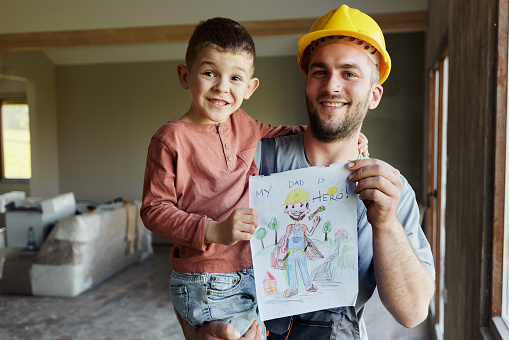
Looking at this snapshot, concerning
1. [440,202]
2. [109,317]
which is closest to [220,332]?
[440,202]

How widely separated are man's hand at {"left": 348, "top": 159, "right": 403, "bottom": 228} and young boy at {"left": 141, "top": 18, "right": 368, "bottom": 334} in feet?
0.91

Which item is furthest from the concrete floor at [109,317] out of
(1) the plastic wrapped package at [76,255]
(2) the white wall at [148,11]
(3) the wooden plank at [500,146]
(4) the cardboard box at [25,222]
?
(2) the white wall at [148,11]

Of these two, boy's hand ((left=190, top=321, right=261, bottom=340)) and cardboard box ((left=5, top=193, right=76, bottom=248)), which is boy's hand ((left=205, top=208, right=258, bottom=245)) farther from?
cardboard box ((left=5, top=193, right=76, bottom=248))

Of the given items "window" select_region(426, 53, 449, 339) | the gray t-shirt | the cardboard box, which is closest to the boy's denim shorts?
the gray t-shirt

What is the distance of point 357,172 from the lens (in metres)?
0.97

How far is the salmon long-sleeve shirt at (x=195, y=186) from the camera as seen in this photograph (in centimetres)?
104

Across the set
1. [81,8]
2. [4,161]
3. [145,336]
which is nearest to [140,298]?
[145,336]

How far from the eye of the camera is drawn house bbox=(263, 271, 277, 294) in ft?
3.40

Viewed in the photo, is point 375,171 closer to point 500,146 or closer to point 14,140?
point 500,146

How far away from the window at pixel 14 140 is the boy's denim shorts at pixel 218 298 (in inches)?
341

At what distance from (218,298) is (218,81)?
0.49m

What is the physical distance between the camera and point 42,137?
25.7 feet

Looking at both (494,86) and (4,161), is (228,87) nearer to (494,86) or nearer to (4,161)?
(494,86)

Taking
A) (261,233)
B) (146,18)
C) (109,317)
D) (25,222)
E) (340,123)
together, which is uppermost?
(146,18)
